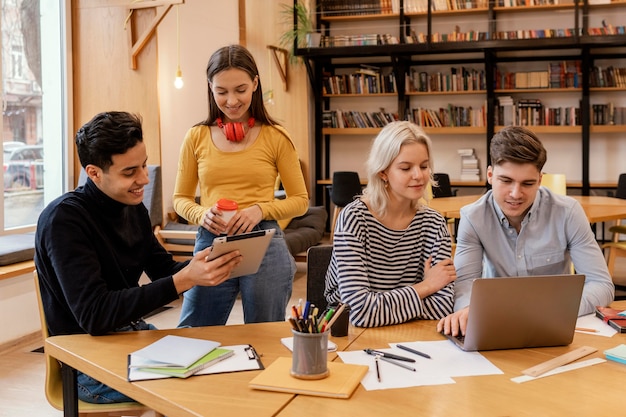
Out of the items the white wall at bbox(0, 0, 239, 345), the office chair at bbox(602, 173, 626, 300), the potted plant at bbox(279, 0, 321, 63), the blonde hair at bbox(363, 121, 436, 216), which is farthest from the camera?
the potted plant at bbox(279, 0, 321, 63)

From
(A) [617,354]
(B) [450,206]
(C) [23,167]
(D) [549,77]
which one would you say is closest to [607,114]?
(D) [549,77]

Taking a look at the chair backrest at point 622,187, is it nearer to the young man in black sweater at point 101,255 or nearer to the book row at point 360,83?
the book row at point 360,83

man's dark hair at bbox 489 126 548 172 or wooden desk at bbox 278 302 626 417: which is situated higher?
man's dark hair at bbox 489 126 548 172

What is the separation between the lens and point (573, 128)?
795 cm

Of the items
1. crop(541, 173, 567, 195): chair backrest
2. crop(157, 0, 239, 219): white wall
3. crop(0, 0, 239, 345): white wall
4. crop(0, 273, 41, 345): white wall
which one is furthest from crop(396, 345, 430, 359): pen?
crop(157, 0, 239, 219): white wall

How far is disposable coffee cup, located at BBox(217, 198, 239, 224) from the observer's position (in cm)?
216

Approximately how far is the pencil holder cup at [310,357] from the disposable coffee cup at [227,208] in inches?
31.9

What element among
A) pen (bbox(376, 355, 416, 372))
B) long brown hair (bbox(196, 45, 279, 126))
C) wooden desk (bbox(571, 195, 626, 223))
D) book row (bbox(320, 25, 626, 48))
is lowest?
pen (bbox(376, 355, 416, 372))

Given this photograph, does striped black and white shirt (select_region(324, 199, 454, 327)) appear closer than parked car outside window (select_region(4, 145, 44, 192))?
Yes

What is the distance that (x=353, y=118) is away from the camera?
8828mm

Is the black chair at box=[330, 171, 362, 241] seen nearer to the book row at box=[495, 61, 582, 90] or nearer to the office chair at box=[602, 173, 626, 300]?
the book row at box=[495, 61, 582, 90]

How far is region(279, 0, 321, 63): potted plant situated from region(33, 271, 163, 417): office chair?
265 inches

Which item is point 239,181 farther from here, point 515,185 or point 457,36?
point 457,36

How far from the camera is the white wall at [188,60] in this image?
652 centimetres
